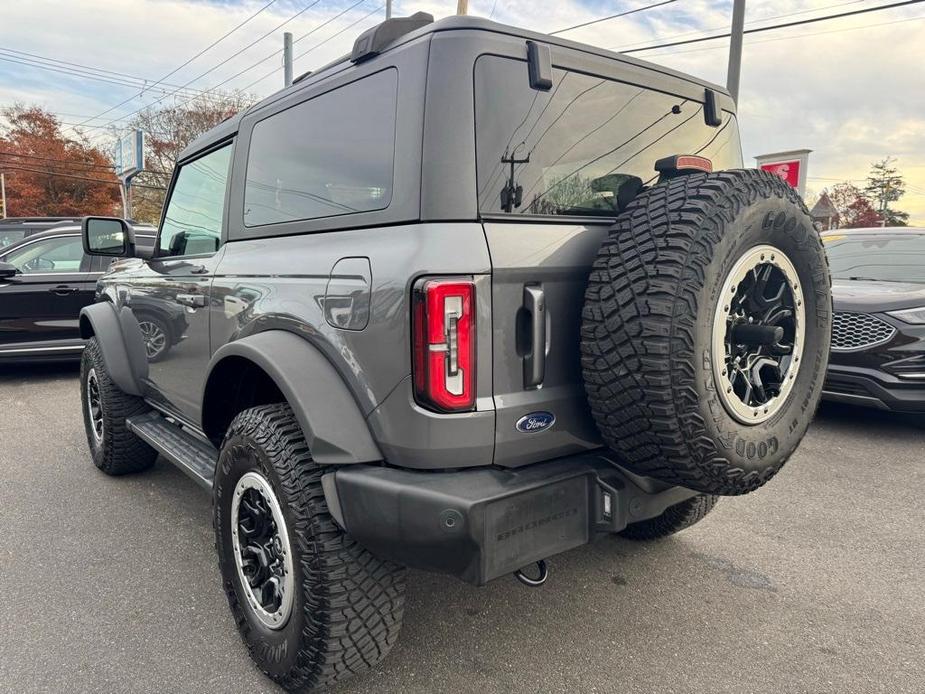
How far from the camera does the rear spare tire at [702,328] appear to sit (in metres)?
1.73

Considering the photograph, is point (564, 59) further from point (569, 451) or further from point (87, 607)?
point (87, 607)

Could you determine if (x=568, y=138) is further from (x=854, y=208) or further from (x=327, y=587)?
(x=854, y=208)

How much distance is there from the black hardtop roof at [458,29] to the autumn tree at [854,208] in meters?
53.4

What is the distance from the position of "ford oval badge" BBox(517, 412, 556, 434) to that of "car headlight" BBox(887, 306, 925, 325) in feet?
14.4

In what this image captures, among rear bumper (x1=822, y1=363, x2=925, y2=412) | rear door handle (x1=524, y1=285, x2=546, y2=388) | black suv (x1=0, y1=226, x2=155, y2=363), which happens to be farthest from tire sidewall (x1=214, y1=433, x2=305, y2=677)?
black suv (x1=0, y1=226, x2=155, y2=363)

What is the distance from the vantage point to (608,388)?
1823 mm

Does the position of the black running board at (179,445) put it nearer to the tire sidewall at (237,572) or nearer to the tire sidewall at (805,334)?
the tire sidewall at (237,572)

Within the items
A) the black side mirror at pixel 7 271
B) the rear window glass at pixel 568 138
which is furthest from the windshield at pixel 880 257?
the black side mirror at pixel 7 271

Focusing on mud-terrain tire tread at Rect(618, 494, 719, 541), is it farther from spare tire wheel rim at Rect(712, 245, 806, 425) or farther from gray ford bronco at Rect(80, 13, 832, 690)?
spare tire wheel rim at Rect(712, 245, 806, 425)

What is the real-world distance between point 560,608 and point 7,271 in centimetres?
665

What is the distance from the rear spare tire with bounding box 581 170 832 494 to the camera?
1730 millimetres

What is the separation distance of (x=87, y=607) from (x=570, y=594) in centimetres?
198

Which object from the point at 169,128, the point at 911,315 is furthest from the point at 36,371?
the point at 169,128

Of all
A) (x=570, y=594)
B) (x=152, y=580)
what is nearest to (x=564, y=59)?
(x=570, y=594)
